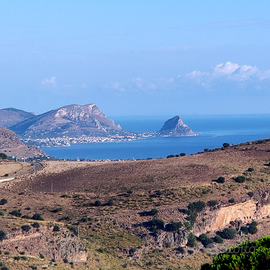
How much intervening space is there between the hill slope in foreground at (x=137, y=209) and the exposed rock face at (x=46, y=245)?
2.2 inches

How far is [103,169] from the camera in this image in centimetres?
5581

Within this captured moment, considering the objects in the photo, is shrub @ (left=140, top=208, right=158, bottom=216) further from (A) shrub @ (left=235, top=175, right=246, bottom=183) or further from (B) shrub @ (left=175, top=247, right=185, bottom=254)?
(A) shrub @ (left=235, top=175, right=246, bottom=183)

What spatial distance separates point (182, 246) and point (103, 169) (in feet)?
72.1

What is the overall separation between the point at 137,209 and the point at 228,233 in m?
6.89

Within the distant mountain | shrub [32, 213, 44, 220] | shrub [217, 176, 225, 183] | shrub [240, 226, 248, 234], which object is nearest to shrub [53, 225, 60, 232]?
shrub [32, 213, 44, 220]

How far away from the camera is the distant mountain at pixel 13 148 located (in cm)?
16348

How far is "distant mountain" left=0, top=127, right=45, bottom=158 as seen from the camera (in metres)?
163

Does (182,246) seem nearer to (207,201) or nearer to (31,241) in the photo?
(207,201)

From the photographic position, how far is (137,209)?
38969 mm

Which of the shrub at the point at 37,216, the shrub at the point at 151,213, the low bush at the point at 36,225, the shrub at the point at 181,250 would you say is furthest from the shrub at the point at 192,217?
the low bush at the point at 36,225

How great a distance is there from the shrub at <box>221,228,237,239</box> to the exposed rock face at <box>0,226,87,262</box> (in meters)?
12.0

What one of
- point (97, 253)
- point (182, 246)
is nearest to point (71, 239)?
point (97, 253)

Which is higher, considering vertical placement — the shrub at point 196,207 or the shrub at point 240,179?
the shrub at point 240,179

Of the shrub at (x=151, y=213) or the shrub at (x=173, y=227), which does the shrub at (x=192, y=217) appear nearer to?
the shrub at (x=173, y=227)
